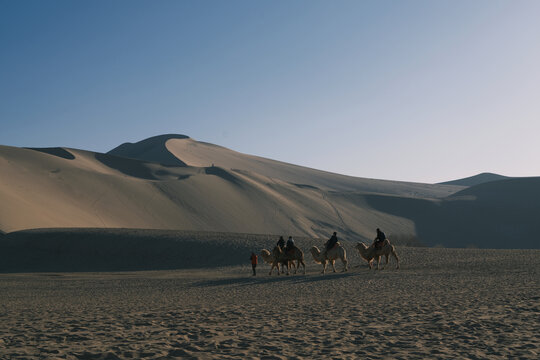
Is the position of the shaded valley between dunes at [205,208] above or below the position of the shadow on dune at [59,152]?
below

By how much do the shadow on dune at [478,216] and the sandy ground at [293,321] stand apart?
60883 millimetres

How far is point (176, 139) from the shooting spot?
151125 mm

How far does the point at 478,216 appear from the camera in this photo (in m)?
83.3

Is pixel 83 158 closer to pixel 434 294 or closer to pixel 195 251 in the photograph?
pixel 195 251

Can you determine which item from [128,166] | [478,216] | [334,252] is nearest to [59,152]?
[128,166]

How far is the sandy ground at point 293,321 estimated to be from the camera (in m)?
7.16

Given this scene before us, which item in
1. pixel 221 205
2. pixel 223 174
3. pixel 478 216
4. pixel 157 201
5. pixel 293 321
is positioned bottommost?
pixel 293 321

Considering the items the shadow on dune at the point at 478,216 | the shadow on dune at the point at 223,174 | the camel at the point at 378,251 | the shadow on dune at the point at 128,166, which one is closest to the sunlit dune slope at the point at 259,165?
A: the shadow on dune at the point at 128,166

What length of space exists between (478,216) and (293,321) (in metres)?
81.5

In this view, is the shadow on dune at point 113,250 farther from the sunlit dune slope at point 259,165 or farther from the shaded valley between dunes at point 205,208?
the sunlit dune slope at point 259,165

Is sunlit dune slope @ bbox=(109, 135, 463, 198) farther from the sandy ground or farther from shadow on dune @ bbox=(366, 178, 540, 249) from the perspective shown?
the sandy ground

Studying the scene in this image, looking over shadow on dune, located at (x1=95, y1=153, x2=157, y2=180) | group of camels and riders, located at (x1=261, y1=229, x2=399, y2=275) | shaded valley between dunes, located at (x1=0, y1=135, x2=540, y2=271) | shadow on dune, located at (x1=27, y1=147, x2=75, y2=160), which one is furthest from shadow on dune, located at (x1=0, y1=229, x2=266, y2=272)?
shadow on dune, located at (x1=27, y1=147, x2=75, y2=160)

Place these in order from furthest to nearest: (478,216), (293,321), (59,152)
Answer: (59,152) < (478,216) < (293,321)

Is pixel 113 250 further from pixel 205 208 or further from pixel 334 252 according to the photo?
pixel 205 208
